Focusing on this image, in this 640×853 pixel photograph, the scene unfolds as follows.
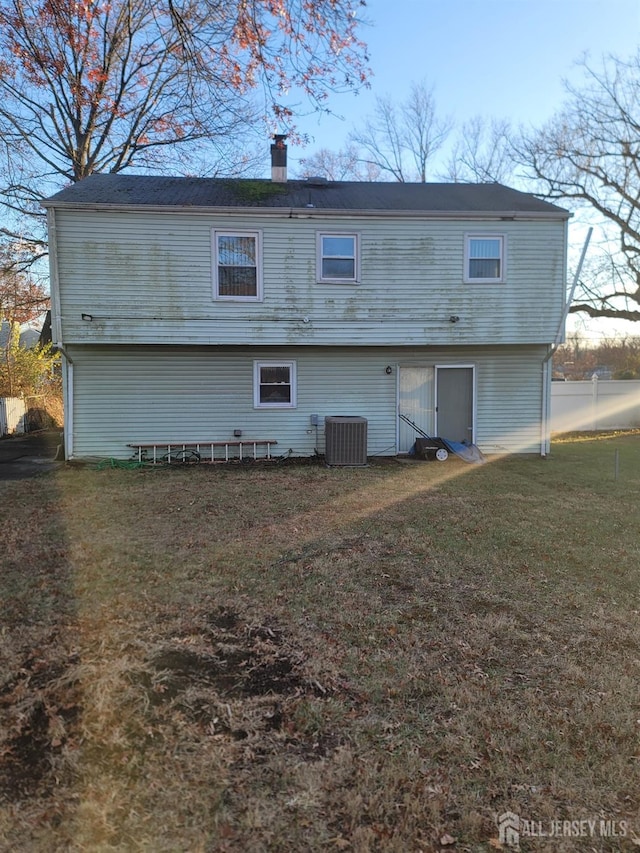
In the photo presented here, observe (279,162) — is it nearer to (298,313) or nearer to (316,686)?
(298,313)

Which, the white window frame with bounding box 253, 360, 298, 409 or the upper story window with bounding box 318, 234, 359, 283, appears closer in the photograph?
the upper story window with bounding box 318, 234, 359, 283

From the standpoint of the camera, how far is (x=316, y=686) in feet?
9.80

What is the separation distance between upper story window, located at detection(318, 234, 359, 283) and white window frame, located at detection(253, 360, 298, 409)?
1.99 meters

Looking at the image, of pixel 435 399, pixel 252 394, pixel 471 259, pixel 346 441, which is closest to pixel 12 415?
pixel 252 394

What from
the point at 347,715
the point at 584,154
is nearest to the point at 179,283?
the point at 347,715

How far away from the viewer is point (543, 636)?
3.65 meters

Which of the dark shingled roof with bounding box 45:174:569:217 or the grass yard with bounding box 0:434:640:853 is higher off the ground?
the dark shingled roof with bounding box 45:174:569:217

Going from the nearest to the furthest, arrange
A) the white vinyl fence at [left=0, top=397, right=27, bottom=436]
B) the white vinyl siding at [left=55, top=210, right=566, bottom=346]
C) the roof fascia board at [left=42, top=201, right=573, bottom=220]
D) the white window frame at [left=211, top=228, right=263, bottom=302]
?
the roof fascia board at [left=42, top=201, right=573, bottom=220]
the white vinyl siding at [left=55, top=210, right=566, bottom=346]
the white window frame at [left=211, top=228, right=263, bottom=302]
the white vinyl fence at [left=0, top=397, right=27, bottom=436]

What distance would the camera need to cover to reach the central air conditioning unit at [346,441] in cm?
1068

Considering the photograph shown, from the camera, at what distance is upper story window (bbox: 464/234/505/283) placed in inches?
440

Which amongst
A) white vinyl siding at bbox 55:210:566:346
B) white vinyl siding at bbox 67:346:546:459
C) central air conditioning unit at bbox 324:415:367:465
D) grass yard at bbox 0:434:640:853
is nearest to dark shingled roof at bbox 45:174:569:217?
white vinyl siding at bbox 55:210:566:346

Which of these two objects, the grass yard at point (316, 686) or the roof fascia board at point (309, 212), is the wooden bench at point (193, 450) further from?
the grass yard at point (316, 686)

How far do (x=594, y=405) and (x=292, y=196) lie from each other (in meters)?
13.7

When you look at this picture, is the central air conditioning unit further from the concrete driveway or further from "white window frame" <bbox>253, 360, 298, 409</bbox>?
the concrete driveway
